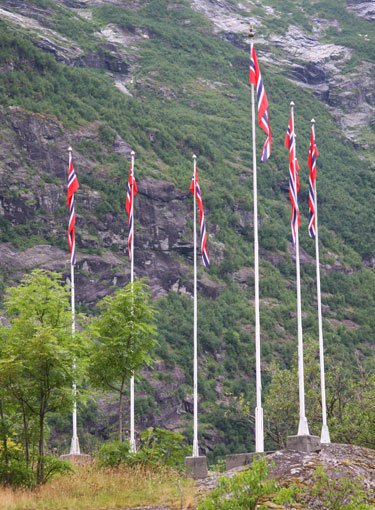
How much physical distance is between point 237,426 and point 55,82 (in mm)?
81520

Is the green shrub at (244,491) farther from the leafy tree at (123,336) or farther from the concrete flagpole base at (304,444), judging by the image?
the leafy tree at (123,336)

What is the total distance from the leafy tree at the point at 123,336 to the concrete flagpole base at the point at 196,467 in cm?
259

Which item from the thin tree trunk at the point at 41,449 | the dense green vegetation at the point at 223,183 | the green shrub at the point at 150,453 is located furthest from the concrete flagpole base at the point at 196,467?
the dense green vegetation at the point at 223,183

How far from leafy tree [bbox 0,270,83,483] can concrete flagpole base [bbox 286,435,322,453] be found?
22.4 ft

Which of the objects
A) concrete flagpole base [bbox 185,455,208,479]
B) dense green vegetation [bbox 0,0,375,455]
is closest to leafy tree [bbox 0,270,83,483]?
concrete flagpole base [bbox 185,455,208,479]

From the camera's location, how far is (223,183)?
145500mm

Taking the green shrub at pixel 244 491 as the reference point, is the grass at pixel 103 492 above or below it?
below

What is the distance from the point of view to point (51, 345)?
21.7m

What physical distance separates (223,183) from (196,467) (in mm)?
120926

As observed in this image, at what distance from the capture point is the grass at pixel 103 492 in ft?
66.0

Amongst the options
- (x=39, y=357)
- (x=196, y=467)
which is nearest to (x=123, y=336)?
(x=39, y=357)

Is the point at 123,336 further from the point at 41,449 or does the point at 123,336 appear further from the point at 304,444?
the point at 304,444

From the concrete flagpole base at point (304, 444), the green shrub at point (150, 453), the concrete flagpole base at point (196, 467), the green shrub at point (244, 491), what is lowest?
the concrete flagpole base at point (196, 467)

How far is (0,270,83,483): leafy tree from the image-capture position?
71.9ft
